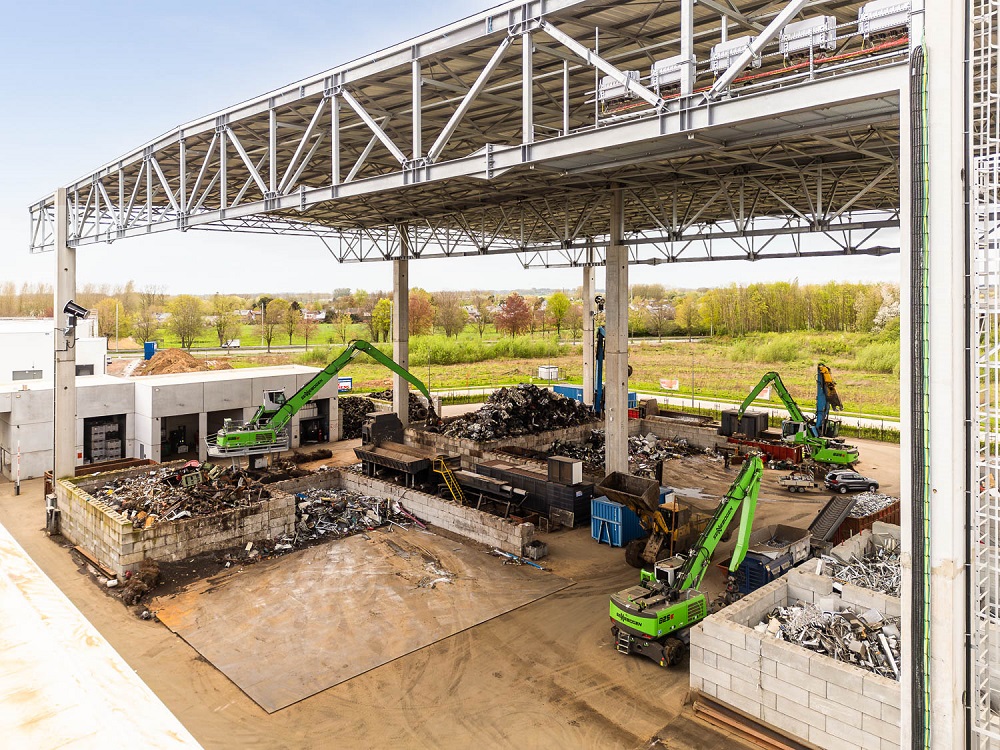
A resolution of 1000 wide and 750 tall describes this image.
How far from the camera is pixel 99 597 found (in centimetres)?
1327

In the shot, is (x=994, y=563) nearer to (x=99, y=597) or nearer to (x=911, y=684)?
(x=911, y=684)

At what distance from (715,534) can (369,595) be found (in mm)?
6940

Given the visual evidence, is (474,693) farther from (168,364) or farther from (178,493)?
(168,364)

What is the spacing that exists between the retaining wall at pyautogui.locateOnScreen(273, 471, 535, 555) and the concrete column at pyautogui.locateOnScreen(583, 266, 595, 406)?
1676 cm

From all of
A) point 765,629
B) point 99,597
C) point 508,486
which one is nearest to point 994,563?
point 765,629

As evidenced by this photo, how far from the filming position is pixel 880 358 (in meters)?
50.8

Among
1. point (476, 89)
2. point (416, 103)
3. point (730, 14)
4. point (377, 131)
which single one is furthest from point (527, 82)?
point (377, 131)

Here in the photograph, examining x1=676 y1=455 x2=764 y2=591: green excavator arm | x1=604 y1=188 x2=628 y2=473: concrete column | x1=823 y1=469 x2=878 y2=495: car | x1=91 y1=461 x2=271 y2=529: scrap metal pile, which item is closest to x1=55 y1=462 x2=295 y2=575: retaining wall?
x1=91 y1=461 x2=271 y2=529: scrap metal pile

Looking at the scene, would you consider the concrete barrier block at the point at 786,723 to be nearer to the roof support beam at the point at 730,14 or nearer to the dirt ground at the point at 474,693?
the dirt ground at the point at 474,693

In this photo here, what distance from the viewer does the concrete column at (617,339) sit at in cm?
1953

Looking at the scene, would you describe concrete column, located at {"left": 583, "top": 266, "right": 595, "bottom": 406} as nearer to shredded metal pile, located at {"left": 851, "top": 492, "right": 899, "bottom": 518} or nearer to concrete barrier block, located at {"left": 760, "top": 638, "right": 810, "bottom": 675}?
shredded metal pile, located at {"left": 851, "top": 492, "right": 899, "bottom": 518}

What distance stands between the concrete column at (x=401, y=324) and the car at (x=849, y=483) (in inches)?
646

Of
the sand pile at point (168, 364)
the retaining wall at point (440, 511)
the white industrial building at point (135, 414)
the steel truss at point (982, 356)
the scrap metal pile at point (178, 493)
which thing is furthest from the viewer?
the sand pile at point (168, 364)

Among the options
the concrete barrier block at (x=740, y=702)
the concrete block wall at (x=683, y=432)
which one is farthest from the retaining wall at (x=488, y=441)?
the concrete barrier block at (x=740, y=702)
